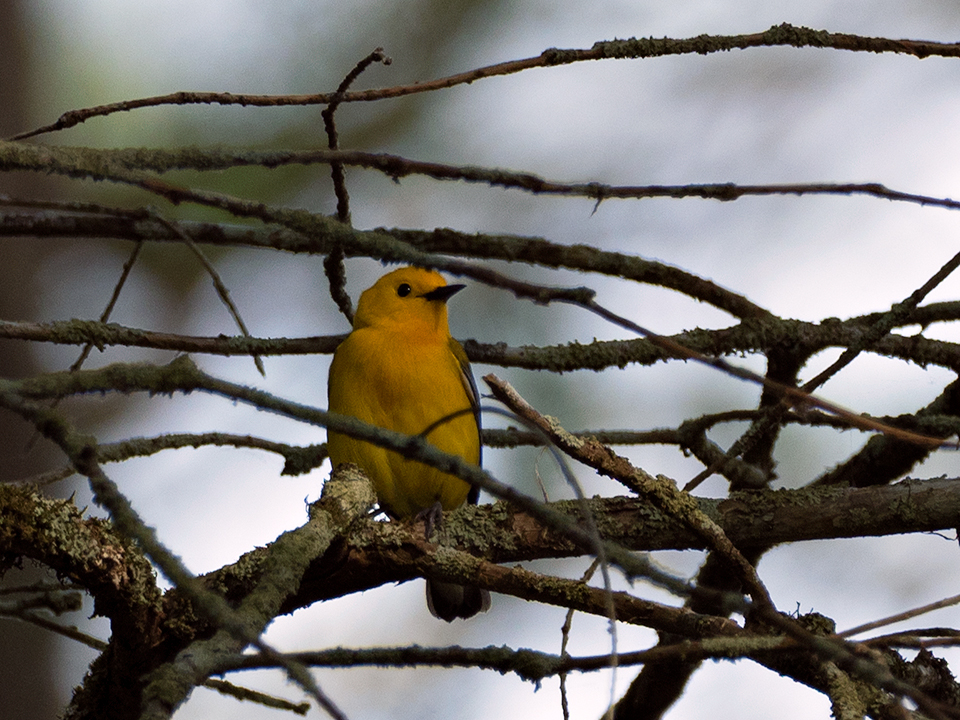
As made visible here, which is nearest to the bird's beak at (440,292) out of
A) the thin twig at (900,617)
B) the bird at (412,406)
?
the bird at (412,406)

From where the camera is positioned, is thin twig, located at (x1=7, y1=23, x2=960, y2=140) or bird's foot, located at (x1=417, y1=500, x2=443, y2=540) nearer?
thin twig, located at (x1=7, y1=23, x2=960, y2=140)

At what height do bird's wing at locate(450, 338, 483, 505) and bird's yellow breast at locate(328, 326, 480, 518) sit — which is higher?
bird's wing at locate(450, 338, 483, 505)

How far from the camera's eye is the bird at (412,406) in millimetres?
4488

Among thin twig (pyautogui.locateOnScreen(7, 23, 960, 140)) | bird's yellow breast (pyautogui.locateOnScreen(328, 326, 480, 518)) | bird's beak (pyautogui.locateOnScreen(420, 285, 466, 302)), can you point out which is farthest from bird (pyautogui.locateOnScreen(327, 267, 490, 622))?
thin twig (pyautogui.locateOnScreen(7, 23, 960, 140))

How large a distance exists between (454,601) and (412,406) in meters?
0.93

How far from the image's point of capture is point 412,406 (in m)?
4.56

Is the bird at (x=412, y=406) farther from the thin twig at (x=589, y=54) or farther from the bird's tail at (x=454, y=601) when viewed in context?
the thin twig at (x=589, y=54)

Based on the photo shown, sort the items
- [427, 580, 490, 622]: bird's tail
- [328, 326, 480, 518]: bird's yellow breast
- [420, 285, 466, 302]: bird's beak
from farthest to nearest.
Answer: [420, 285, 466, 302]: bird's beak → [427, 580, 490, 622]: bird's tail → [328, 326, 480, 518]: bird's yellow breast

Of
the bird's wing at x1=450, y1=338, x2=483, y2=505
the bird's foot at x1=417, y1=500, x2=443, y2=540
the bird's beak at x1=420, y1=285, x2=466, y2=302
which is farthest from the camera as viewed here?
the bird's beak at x1=420, y1=285, x2=466, y2=302

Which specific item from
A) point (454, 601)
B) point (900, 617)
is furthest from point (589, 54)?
point (454, 601)

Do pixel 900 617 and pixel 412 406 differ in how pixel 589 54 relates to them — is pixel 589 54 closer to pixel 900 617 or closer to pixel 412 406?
pixel 900 617

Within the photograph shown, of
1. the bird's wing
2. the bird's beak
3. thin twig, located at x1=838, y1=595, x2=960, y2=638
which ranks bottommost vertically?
thin twig, located at x1=838, y1=595, x2=960, y2=638

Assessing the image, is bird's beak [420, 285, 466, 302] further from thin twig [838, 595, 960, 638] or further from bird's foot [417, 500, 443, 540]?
thin twig [838, 595, 960, 638]

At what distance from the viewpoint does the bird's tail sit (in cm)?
468
